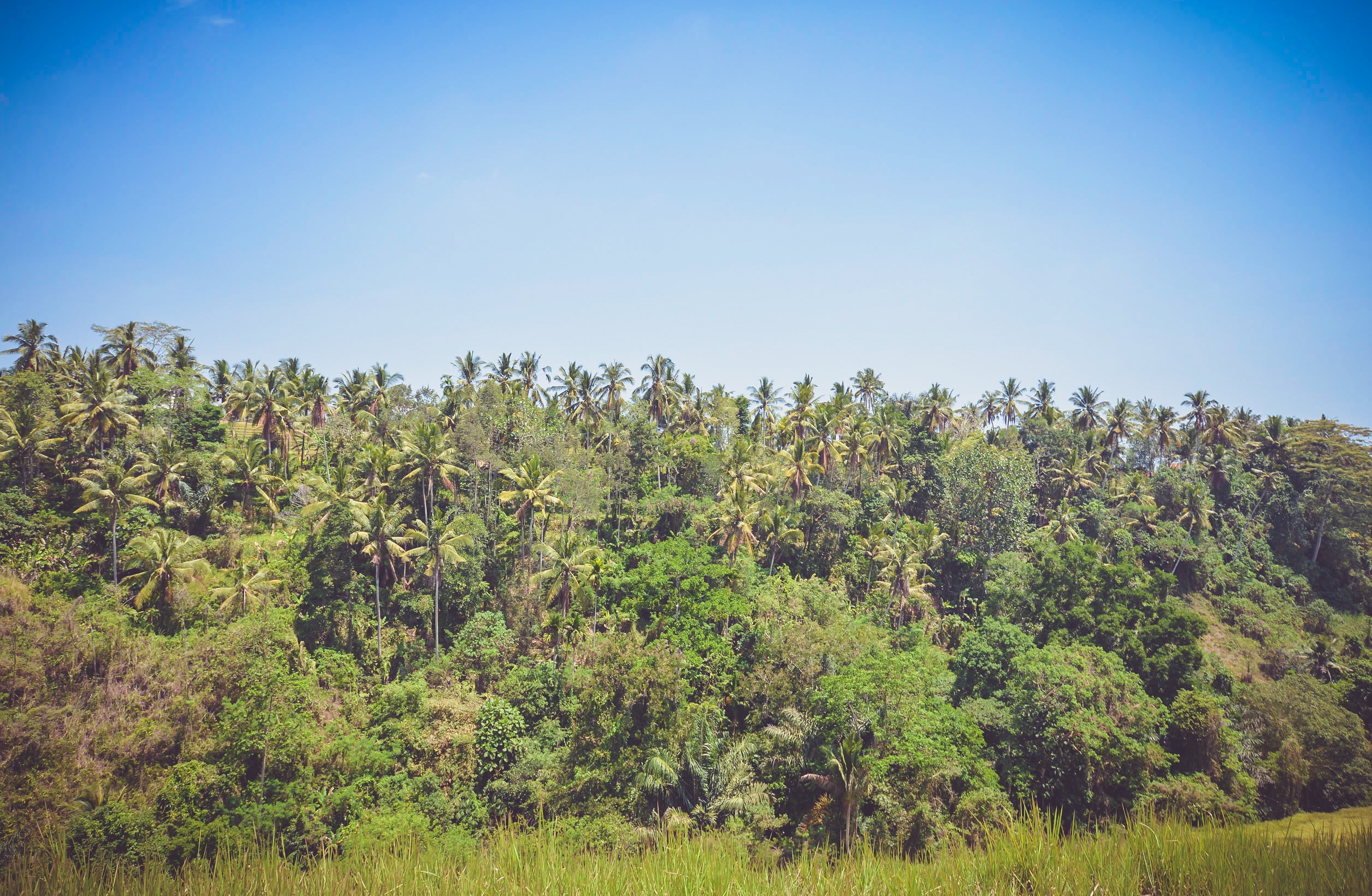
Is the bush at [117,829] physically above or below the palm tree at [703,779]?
above

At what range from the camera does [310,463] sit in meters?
54.2

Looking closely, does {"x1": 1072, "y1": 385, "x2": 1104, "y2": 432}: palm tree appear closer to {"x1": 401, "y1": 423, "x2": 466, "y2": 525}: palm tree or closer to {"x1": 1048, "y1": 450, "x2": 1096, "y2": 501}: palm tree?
{"x1": 1048, "y1": 450, "x2": 1096, "y2": 501}: palm tree

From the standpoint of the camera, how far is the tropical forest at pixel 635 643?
7367mm

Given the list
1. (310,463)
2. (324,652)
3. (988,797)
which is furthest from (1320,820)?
(310,463)

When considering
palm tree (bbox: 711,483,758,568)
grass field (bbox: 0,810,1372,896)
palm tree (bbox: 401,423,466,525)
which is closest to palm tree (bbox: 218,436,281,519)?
palm tree (bbox: 401,423,466,525)

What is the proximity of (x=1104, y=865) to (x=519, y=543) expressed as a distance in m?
44.1

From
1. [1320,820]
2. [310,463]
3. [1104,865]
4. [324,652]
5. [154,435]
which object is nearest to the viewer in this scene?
[1104,865]

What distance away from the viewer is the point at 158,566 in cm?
3384

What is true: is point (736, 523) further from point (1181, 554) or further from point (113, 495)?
point (1181, 554)

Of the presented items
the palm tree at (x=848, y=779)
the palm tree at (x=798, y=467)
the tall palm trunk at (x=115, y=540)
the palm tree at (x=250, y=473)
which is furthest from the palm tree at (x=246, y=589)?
the palm tree at (x=798, y=467)

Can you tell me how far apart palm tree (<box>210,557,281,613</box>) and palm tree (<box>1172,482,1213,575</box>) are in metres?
72.4

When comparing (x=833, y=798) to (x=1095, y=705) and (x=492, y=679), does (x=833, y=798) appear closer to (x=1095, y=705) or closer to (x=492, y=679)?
(x=1095, y=705)

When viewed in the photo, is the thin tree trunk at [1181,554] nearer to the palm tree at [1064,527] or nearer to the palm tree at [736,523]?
the palm tree at [1064,527]

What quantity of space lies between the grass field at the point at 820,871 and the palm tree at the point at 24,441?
50.6 meters
